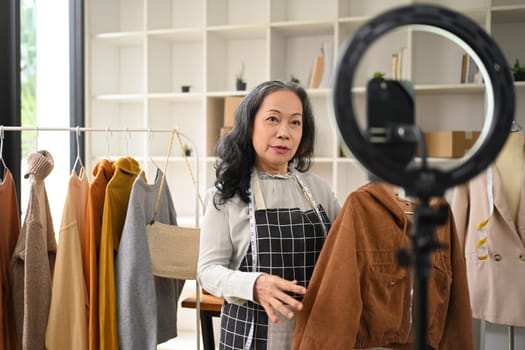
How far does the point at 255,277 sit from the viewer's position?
1.26 metres

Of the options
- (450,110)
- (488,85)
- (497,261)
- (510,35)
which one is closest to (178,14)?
(450,110)

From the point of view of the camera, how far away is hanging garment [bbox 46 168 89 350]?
193 centimetres

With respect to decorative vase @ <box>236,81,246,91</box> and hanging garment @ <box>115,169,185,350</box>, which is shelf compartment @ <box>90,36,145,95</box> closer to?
decorative vase @ <box>236,81,246,91</box>

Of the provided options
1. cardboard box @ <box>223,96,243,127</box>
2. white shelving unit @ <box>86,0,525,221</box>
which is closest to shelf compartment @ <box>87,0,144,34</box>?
white shelving unit @ <box>86,0,525,221</box>

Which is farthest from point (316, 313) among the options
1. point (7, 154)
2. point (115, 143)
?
point (115, 143)

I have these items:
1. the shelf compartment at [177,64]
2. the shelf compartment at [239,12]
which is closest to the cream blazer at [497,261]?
the shelf compartment at [239,12]

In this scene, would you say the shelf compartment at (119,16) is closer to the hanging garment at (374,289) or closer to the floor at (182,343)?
the floor at (182,343)

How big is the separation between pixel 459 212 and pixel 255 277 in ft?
4.63

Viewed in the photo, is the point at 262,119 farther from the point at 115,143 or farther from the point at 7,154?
the point at 115,143

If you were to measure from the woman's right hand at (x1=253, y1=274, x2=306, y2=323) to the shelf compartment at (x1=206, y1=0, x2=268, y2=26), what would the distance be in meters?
2.54

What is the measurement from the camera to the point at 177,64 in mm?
3785

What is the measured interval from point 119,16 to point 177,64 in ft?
1.69

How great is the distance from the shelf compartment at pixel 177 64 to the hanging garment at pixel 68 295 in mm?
1776

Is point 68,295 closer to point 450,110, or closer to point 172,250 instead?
point 172,250
